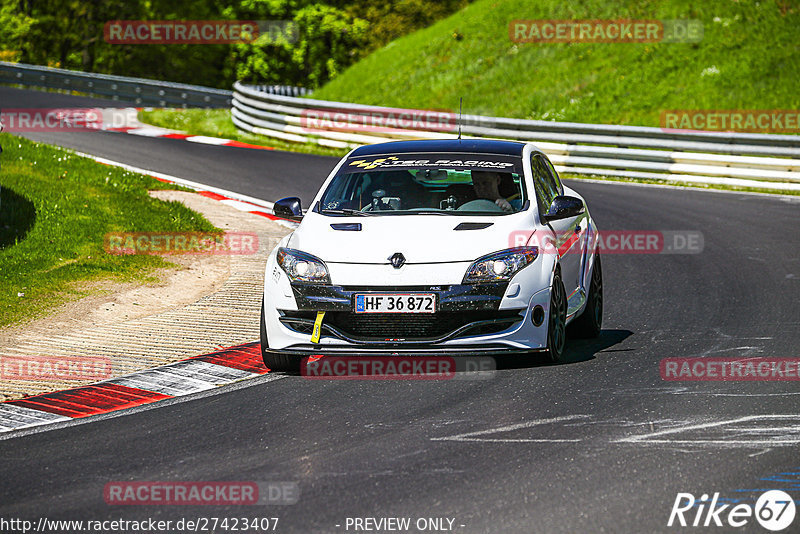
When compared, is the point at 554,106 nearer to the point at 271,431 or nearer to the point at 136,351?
the point at 136,351

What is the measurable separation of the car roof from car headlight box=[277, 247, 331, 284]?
5.39 feet

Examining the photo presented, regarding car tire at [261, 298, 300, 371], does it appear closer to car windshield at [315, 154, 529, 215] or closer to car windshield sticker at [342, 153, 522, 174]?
car windshield at [315, 154, 529, 215]

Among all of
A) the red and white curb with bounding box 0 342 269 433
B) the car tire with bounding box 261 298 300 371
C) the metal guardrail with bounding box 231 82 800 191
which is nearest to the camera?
the red and white curb with bounding box 0 342 269 433

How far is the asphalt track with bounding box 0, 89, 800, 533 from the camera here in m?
5.55

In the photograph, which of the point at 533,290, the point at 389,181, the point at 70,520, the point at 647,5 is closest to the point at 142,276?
the point at 389,181

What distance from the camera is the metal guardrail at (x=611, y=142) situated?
21.8 m

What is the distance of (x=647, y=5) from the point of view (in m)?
35.7

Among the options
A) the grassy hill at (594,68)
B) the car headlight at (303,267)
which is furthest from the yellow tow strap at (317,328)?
the grassy hill at (594,68)
